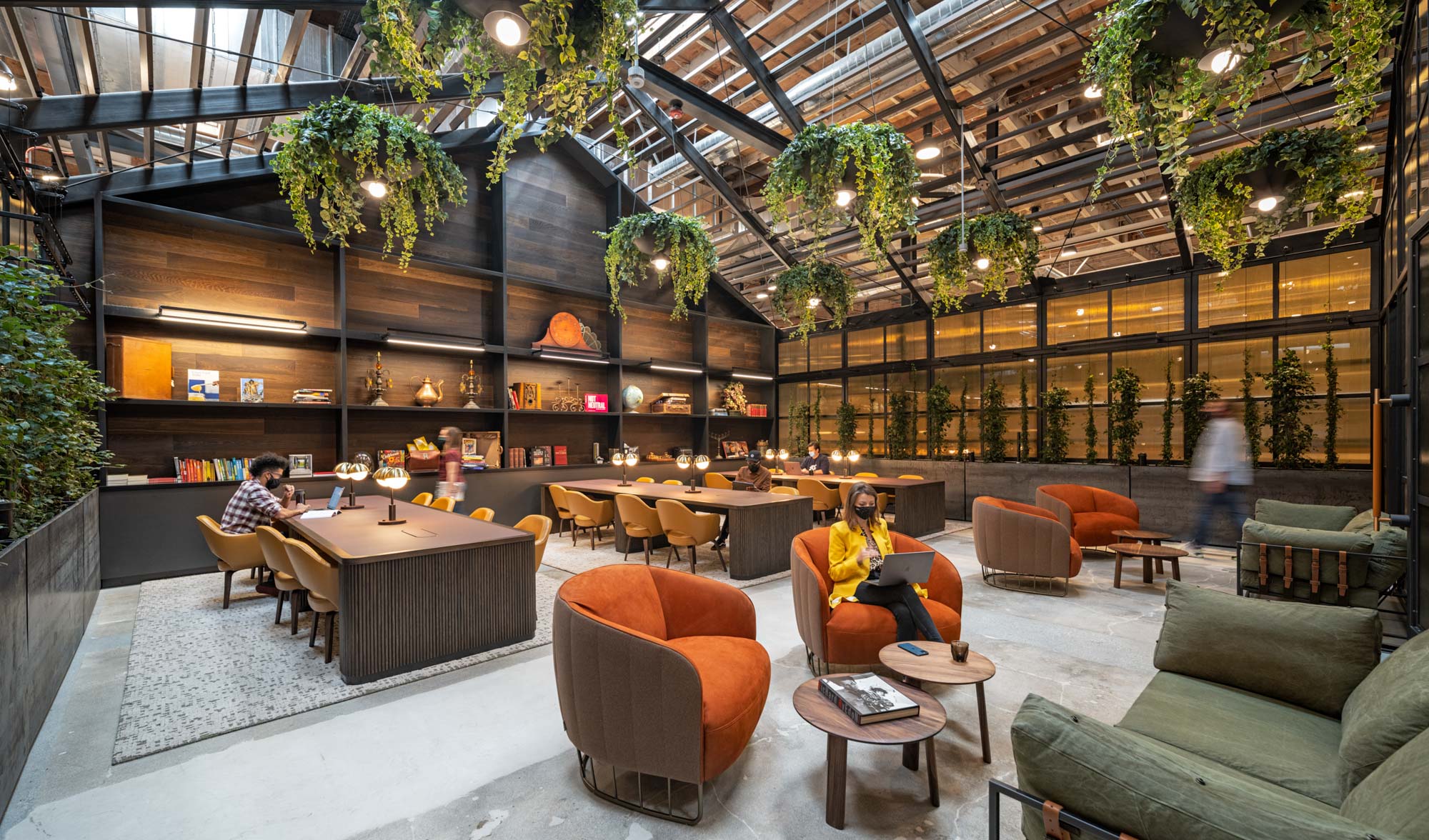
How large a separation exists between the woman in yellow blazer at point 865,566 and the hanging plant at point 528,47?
8.72 feet

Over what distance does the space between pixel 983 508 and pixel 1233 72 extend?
153 inches

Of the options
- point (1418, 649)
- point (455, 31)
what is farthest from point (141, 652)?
point (1418, 649)

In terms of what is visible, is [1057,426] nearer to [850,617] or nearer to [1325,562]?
[1325,562]

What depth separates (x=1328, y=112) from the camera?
233 inches

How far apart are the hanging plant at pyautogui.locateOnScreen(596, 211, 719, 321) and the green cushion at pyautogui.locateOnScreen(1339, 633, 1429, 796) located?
20.1 feet

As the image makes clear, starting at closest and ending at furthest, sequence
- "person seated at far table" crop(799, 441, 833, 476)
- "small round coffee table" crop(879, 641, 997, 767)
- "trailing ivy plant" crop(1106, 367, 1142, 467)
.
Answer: "small round coffee table" crop(879, 641, 997, 767) < "trailing ivy plant" crop(1106, 367, 1142, 467) < "person seated at far table" crop(799, 441, 833, 476)

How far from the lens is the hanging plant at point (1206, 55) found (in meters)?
2.52

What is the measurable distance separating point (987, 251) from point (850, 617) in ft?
17.0

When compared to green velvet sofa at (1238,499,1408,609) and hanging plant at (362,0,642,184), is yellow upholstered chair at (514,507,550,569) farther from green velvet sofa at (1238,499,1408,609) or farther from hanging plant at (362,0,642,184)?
green velvet sofa at (1238,499,1408,609)

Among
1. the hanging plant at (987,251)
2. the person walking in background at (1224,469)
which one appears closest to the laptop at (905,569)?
the hanging plant at (987,251)

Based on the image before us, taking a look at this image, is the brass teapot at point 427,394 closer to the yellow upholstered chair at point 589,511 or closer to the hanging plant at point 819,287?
the yellow upholstered chair at point 589,511

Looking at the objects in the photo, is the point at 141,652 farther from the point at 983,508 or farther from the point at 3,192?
the point at 983,508

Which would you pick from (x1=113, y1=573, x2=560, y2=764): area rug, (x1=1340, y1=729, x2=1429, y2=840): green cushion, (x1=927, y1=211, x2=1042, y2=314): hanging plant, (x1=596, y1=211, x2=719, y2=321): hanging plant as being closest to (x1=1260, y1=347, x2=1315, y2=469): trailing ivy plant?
(x1=927, y1=211, x2=1042, y2=314): hanging plant

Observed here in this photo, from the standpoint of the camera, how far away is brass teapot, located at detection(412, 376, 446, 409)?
760cm
